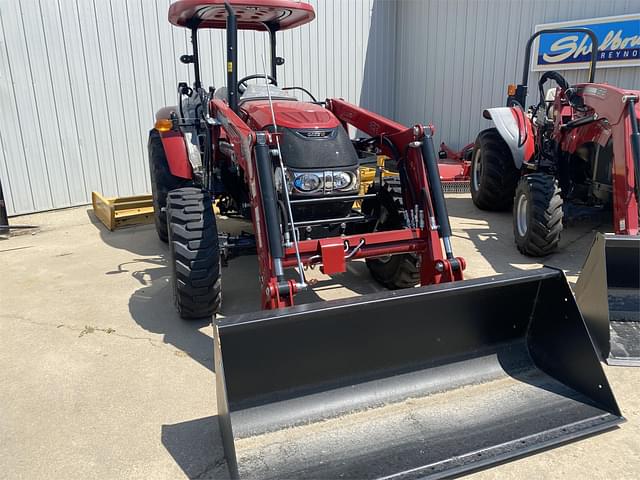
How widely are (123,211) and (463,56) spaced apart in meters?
6.77

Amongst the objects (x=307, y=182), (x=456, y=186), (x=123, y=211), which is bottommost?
(x=456, y=186)

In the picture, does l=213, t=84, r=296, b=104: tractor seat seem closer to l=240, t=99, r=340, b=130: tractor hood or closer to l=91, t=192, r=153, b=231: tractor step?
l=240, t=99, r=340, b=130: tractor hood

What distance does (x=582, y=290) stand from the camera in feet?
11.3

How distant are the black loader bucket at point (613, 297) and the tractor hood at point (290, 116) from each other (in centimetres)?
188

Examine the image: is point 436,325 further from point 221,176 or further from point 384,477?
point 221,176

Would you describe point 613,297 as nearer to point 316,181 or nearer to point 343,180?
point 343,180

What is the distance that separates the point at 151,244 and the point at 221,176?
5.59ft

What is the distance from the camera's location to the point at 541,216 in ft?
15.5

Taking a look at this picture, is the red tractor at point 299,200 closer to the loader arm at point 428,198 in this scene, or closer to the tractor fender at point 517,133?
the loader arm at point 428,198

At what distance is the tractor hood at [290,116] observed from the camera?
3.53 meters

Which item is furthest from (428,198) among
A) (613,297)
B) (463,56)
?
(463,56)

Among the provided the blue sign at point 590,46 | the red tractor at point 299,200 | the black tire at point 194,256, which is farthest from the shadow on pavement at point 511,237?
the blue sign at point 590,46

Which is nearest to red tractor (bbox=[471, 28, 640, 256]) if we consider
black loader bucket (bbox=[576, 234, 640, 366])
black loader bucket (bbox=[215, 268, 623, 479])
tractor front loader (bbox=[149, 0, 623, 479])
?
black loader bucket (bbox=[576, 234, 640, 366])

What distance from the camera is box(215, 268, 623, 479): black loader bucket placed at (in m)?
2.24
